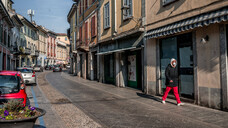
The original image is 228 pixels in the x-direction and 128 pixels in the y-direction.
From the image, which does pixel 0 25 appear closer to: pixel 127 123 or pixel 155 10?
pixel 155 10

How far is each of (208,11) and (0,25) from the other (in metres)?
22.7

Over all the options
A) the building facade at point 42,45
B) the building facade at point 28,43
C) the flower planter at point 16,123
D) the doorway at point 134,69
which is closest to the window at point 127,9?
the doorway at point 134,69

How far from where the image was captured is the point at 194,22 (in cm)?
727

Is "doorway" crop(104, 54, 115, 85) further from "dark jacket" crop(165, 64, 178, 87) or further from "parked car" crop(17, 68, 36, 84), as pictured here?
"dark jacket" crop(165, 64, 178, 87)

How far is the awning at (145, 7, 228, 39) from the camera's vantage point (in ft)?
20.7

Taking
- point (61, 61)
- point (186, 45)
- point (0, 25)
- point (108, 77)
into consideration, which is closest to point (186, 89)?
point (186, 45)

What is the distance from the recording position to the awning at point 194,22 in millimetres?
6303

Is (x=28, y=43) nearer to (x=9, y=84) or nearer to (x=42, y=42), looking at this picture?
(x=42, y=42)

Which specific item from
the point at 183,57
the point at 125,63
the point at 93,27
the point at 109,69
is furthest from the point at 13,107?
the point at 93,27

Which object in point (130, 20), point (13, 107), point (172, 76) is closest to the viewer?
point (13, 107)

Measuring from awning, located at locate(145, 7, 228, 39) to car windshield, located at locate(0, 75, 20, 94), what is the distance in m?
6.47

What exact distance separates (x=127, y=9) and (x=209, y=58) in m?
7.50

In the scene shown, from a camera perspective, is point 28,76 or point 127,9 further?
point 28,76

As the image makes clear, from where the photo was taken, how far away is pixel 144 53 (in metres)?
11.3
